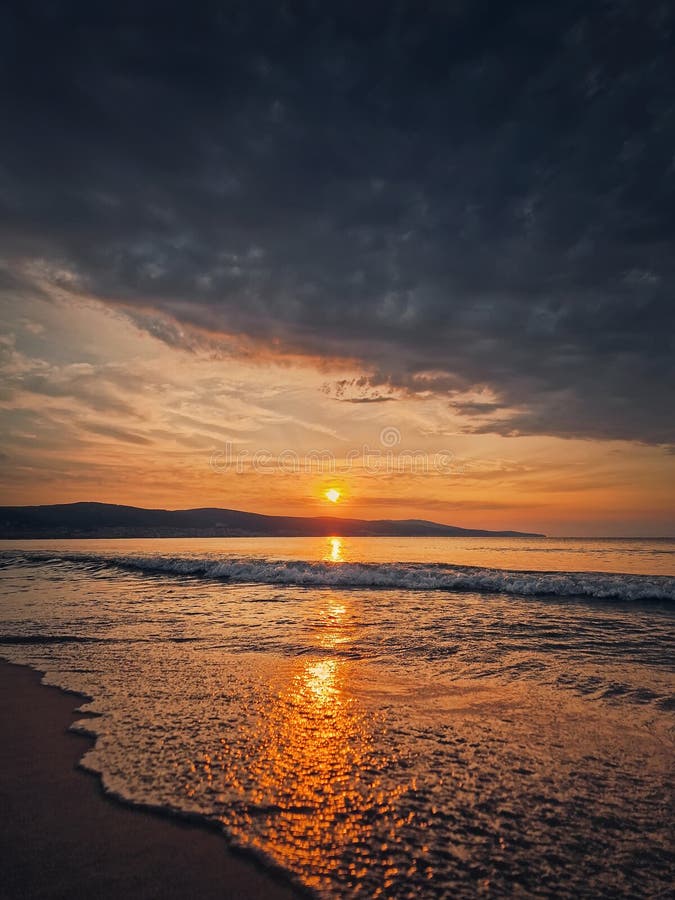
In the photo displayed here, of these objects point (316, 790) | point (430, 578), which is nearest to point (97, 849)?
point (316, 790)

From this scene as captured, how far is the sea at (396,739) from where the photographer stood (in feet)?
10.9

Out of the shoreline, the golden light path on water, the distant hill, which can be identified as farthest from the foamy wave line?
the distant hill

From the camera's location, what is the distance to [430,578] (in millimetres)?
23391

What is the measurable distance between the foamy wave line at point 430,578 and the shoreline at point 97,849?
60.2 feet

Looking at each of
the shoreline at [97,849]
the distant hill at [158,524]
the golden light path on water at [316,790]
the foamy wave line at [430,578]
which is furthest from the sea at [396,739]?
the distant hill at [158,524]

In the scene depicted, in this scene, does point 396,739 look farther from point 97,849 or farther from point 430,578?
point 430,578

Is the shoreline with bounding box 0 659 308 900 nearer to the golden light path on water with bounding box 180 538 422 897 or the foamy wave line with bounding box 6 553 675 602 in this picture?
the golden light path on water with bounding box 180 538 422 897

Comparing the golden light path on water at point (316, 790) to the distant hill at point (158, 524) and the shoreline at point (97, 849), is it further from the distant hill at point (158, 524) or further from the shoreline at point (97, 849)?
the distant hill at point (158, 524)

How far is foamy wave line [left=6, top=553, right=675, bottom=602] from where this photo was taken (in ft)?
63.2

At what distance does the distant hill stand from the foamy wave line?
8275 centimetres

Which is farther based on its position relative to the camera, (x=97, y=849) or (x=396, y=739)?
(x=396, y=739)

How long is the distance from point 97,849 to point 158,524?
433ft

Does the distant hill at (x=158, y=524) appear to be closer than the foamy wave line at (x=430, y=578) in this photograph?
No

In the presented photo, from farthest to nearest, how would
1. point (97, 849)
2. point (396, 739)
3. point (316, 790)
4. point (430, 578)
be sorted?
1. point (430, 578)
2. point (396, 739)
3. point (316, 790)
4. point (97, 849)
